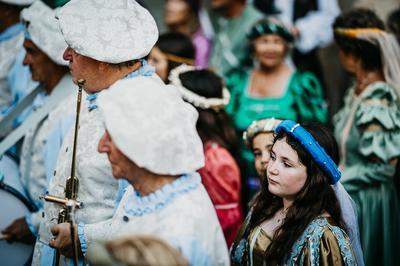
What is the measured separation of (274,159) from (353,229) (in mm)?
554

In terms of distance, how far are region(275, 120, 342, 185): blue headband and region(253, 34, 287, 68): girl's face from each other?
2606 millimetres

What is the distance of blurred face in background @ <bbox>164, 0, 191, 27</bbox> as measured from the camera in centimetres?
693

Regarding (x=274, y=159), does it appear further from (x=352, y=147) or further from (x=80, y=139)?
(x=352, y=147)

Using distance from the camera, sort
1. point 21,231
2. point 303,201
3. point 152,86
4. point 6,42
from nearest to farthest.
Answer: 1. point 152,86
2. point 303,201
3. point 21,231
4. point 6,42

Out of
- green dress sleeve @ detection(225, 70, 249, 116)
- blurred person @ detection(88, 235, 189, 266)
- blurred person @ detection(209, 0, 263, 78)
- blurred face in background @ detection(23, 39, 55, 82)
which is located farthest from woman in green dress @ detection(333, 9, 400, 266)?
blurred person @ detection(88, 235, 189, 266)

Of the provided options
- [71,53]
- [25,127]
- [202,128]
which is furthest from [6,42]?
[71,53]

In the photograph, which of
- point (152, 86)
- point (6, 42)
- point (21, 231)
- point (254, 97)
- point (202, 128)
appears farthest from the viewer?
point (254, 97)

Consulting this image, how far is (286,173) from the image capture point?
121 inches

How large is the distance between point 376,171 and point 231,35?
255 centimetres

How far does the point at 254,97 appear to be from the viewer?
5.56m

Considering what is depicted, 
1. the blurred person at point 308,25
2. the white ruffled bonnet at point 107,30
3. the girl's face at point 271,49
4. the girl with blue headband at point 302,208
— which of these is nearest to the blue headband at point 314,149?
the girl with blue headband at point 302,208

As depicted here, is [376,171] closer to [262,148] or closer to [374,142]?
[374,142]

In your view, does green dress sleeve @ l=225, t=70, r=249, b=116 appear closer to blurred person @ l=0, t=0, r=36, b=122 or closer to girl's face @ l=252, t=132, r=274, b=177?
girl's face @ l=252, t=132, r=274, b=177

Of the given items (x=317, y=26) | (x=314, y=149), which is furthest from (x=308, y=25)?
(x=314, y=149)
